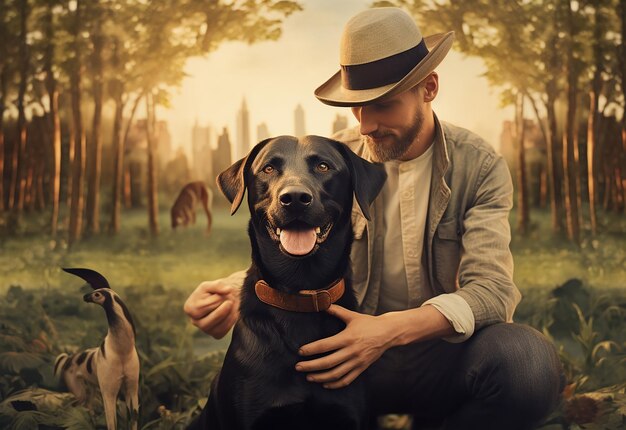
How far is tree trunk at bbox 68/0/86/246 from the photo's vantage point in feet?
10.2

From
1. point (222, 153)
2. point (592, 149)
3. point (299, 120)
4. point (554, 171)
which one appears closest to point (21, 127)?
point (222, 153)

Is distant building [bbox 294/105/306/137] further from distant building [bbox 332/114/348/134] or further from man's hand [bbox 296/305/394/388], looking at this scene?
man's hand [bbox 296/305/394/388]

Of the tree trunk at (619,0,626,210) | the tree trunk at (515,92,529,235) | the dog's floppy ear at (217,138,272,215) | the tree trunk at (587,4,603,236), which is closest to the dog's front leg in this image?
the dog's floppy ear at (217,138,272,215)

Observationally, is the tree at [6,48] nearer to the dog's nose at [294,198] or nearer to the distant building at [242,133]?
the distant building at [242,133]

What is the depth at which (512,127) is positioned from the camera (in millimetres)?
3191

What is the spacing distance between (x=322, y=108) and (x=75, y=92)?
1.10 meters

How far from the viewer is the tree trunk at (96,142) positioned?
311 cm

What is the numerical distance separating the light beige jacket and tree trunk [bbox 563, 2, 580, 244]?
0.90 meters

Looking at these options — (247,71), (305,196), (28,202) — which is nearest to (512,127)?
(247,71)

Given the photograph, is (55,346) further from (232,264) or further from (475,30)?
(475,30)

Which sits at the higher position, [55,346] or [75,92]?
[75,92]

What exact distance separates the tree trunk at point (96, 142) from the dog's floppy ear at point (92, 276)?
29 centimetres

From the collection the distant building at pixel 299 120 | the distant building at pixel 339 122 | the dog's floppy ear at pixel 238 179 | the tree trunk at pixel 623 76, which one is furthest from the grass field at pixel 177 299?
the dog's floppy ear at pixel 238 179

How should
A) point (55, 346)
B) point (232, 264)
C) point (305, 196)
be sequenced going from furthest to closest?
1. point (232, 264)
2. point (55, 346)
3. point (305, 196)
